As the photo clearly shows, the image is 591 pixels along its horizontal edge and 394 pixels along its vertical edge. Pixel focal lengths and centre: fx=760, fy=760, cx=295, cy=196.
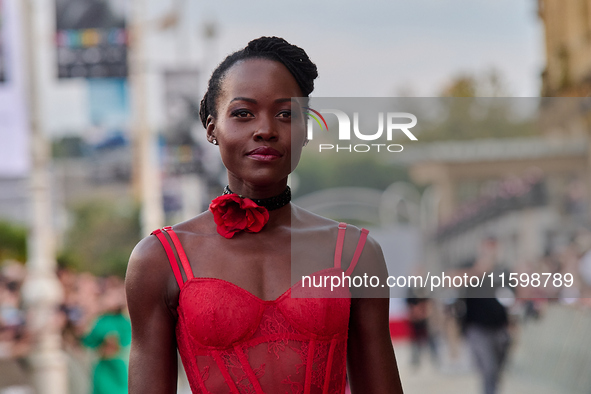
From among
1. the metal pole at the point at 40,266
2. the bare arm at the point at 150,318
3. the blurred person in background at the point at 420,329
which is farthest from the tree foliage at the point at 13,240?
the bare arm at the point at 150,318

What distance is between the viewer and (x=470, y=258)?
488cm

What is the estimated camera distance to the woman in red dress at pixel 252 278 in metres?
1.72

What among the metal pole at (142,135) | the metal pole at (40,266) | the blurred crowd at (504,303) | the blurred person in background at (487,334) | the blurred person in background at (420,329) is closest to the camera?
the blurred crowd at (504,303)

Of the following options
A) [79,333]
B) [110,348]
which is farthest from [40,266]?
[110,348]

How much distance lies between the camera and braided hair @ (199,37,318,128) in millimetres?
1805

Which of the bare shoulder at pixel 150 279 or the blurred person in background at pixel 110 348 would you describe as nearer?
the bare shoulder at pixel 150 279

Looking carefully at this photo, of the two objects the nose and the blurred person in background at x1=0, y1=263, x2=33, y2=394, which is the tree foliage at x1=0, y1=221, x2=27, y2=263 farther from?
the nose

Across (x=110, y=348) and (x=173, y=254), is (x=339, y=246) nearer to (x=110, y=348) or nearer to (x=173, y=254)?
(x=173, y=254)

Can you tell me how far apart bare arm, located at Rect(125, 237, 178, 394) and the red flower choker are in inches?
6.1

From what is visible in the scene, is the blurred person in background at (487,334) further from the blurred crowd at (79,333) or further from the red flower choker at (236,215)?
the red flower choker at (236,215)

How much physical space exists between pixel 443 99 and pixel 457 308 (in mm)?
5014

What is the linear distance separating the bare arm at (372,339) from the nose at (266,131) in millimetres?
365

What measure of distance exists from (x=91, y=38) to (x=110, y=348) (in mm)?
5364

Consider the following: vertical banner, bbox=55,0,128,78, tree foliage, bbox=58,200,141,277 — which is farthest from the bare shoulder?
tree foliage, bbox=58,200,141,277
